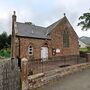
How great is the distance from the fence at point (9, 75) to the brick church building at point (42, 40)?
9.36 meters

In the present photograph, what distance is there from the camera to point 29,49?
22562 mm

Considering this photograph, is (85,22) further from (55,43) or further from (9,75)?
(9,75)

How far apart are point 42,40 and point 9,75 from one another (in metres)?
15.0

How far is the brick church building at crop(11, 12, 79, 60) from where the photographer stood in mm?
21531

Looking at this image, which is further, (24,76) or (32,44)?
(32,44)

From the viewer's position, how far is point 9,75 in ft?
30.3

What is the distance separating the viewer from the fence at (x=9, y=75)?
880 centimetres

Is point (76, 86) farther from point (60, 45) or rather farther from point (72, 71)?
point (60, 45)

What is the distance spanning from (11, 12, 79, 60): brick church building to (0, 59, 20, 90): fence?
30.7ft

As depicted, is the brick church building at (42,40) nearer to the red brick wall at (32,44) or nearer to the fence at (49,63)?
the red brick wall at (32,44)

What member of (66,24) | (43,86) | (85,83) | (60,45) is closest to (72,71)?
(85,83)

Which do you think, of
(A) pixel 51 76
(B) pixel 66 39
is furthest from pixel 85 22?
(A) pixel 51 76

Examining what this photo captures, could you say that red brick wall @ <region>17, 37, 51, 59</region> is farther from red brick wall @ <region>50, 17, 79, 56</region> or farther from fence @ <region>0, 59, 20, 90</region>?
fence @ <region>0, 59, 20, 90</region>

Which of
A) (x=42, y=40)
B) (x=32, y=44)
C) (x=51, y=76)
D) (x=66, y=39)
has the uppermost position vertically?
(x=66, y=39)
